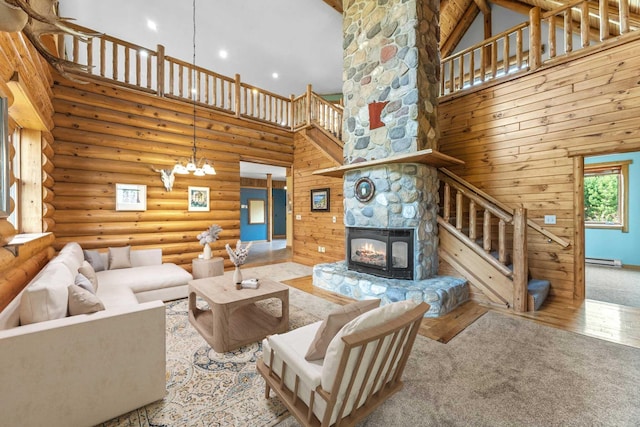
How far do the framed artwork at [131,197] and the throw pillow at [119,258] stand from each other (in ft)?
2.90

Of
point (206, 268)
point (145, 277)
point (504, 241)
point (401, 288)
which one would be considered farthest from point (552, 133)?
point (145, 277)

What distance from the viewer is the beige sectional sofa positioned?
1410 millimetres

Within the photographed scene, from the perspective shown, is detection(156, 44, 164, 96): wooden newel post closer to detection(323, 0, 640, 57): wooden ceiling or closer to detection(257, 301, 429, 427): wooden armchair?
detection(323, 0, 640, 57): wooden ceiling

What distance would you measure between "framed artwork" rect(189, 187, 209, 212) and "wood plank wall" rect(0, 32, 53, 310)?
206cm

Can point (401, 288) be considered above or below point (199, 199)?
below

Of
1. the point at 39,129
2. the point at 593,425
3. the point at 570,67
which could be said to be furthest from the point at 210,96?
the point at 593,425

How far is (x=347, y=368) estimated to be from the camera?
4.17 ft

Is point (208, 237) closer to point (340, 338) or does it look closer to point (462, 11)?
point (340, 338)

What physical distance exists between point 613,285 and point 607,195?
114 inches

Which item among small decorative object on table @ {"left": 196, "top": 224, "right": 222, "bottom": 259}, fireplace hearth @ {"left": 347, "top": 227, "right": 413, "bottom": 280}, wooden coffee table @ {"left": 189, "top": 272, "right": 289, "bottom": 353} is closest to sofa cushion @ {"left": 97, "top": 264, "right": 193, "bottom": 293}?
small decorative object on table @ {"left": 196, "top": 224, "right": 222, "bottom": 259}

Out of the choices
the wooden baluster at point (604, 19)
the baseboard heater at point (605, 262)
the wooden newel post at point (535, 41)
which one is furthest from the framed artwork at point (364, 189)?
the baseboard heater at point (605, 262)

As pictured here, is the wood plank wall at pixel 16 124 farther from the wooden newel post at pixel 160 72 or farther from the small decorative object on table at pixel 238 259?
the small decorative object on table at pixel 238 259

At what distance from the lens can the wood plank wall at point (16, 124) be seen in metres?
2.03

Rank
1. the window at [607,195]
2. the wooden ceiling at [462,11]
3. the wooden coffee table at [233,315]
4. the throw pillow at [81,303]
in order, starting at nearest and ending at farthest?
the throw pillow at [81,303]
the wooden coffee table at [233,315]
the wooden ceiling at [462,11]
the window at [607,195]
